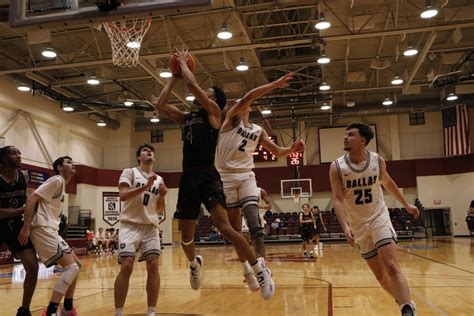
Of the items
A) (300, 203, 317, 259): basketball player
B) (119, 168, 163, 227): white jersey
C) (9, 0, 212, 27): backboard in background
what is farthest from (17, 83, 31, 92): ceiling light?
(119, 168, 163, 227): white jersey

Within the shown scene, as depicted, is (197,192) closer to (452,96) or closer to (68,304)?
(68,304)

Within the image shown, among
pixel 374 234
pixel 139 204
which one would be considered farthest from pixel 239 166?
pixel 374 234

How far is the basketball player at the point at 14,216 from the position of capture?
17.7 ft

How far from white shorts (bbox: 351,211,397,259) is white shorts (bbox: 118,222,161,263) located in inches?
91.0

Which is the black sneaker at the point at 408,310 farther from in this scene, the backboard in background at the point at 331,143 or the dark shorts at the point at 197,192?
the backboard in background at the point at 331,143

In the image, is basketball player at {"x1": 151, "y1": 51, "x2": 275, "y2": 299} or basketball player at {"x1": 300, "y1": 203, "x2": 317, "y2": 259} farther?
basketball player at {"x1": 300, "y1": 203, "x2": 317, "y2": 259}

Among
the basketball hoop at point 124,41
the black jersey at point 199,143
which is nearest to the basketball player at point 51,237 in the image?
the black jersey at point 199,143

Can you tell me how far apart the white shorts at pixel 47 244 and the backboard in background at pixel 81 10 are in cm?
258

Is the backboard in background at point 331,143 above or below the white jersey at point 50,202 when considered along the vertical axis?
above

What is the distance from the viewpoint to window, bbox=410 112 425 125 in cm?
3058

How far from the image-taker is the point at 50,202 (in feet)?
18.5

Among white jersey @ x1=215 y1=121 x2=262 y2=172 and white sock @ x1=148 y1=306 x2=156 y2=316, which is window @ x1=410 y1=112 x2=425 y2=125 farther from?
white sock @ x1=148 y1=306 x2=156 y2=316

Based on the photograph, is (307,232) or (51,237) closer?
(51,237)

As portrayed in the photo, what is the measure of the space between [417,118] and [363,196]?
91.8ft
